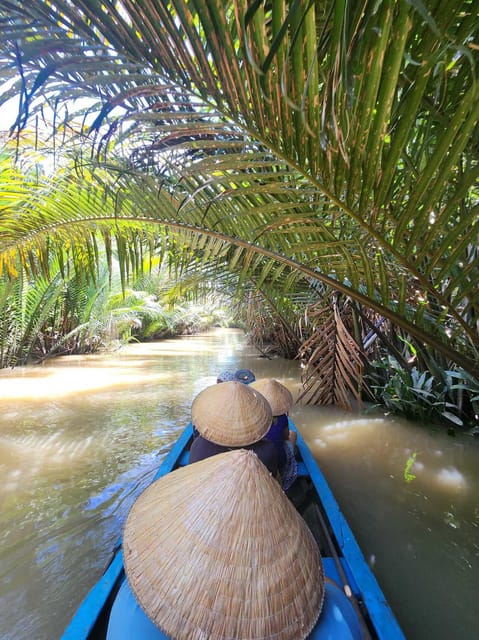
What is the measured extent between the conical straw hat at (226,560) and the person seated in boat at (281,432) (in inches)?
49.3

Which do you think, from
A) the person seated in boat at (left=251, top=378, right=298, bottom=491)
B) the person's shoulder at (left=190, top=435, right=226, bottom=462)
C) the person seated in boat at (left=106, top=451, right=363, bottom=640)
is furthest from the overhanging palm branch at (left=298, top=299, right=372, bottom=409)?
the person seated in boat at (left=106, top=451, right=363, bottom=640)

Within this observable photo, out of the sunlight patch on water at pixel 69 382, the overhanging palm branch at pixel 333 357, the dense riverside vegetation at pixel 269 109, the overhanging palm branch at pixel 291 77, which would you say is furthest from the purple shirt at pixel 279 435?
the sunlight patch on water at pixel 69 382

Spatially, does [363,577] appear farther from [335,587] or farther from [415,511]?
[415,511]

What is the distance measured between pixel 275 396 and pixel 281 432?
10.7 inches

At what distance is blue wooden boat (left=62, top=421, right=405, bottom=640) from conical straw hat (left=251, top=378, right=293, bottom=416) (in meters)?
0.59

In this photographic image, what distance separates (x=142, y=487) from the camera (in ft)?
8.54

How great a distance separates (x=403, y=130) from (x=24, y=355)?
904 centimetres

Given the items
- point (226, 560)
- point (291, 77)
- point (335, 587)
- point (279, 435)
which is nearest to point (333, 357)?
point (279, 435)

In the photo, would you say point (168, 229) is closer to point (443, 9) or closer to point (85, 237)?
point (85, 237)

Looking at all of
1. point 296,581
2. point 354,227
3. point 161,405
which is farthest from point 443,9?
point 161,405

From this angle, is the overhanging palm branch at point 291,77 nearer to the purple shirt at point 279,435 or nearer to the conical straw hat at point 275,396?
the purple shirt at point 279,435

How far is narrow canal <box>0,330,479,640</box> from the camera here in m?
1.60

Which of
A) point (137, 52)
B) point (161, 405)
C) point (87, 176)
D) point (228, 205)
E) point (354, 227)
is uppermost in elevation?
point (87, 176)

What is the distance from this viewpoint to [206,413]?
1.73 metres
